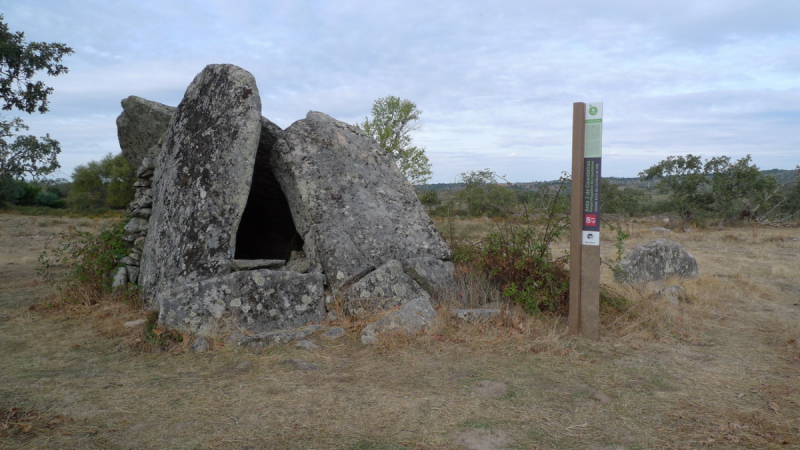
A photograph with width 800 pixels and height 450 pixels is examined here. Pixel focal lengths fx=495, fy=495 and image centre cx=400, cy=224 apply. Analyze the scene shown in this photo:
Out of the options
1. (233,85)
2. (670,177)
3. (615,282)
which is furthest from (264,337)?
(670,177)

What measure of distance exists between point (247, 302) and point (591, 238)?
3.80 meters

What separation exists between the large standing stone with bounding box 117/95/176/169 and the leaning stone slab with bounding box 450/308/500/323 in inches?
217

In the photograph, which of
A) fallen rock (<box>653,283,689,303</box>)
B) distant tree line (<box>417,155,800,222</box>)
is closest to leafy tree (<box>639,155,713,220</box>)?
distant tree line (<box>417,155,800,222</box>)

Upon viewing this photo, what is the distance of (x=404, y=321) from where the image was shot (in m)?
5.35

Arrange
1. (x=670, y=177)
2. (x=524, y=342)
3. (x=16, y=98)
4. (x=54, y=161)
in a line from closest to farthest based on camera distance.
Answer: (x=524, y=342), (x=16, y=98), (x=54, y=161), (x=670, y=177)

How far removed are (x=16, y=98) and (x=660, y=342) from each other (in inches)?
451

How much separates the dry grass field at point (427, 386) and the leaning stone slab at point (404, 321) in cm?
14

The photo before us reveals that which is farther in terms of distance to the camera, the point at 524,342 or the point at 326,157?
the point at 326,157

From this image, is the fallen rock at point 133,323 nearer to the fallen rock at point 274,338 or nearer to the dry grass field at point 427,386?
the dry grass field at point 427,386

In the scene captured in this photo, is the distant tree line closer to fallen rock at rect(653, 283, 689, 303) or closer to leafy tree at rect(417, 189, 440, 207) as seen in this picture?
leafy tree at rect(417, 189, 440, 207)

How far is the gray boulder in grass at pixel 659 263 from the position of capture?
8250 mm

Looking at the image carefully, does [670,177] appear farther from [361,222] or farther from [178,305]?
[178,305]

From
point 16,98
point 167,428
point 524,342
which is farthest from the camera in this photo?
Answer: point 16,98

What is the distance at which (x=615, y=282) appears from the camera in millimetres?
7547
